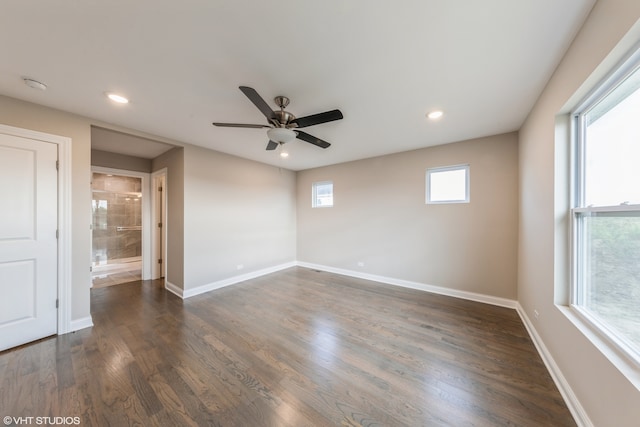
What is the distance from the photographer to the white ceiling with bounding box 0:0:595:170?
1.27 metres


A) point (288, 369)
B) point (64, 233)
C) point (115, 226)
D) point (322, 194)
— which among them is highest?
point (322, 194)

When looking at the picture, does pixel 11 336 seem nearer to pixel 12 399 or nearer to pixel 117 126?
pixel 12 399

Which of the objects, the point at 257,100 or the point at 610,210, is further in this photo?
the point at 257,100

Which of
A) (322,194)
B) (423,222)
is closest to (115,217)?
(322,194)

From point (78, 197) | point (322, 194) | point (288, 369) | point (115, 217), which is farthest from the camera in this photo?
point (115, 217)

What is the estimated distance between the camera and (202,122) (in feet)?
9.05

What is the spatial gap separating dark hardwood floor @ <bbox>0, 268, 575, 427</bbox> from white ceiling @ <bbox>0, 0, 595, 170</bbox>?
247 centimetres

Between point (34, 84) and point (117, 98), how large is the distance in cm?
55

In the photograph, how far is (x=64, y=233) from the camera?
96.9 inches

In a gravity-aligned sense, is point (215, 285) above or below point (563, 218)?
below

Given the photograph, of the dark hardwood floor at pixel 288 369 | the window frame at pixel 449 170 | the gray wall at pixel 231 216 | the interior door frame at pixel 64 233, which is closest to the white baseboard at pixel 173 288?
the gray wall at pixel 231 216

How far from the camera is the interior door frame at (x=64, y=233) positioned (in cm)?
243

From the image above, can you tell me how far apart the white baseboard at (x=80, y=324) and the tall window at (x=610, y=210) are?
180 inches

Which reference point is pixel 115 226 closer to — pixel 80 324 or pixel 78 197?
pixel 78 197
